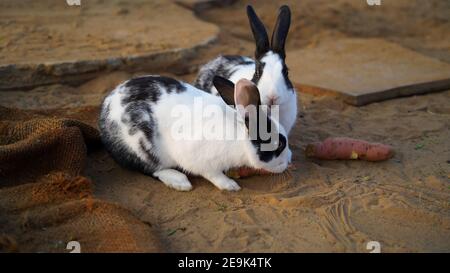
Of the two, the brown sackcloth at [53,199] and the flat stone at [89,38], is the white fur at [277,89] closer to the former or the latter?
the brown sackcloth at [53,199]

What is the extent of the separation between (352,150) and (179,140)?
1.37 meters

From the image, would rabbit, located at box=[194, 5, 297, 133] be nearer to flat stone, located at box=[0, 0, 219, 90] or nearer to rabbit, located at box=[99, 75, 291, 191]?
rabbit, located at box=[99, 75, 291, 191]

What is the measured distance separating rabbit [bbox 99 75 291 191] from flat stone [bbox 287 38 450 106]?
6.69ft

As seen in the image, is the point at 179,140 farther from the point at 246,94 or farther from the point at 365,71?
the point at 365,71

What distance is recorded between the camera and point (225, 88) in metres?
3.89

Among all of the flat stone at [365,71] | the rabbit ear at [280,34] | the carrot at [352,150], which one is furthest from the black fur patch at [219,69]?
the flat stone at [365,71]

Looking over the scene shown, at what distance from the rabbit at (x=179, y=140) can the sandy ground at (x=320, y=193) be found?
0.42ft

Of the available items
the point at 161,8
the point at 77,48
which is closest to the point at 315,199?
the point at 77,48

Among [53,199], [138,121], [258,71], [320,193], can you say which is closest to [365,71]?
[258,71]

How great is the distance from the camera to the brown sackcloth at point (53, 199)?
124 inches

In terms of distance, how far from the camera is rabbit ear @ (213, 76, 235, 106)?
387 cm

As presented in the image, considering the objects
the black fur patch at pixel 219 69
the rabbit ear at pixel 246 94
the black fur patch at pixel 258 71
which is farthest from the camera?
the black fur patch at pixel 219 69

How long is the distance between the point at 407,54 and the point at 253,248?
4531mm
